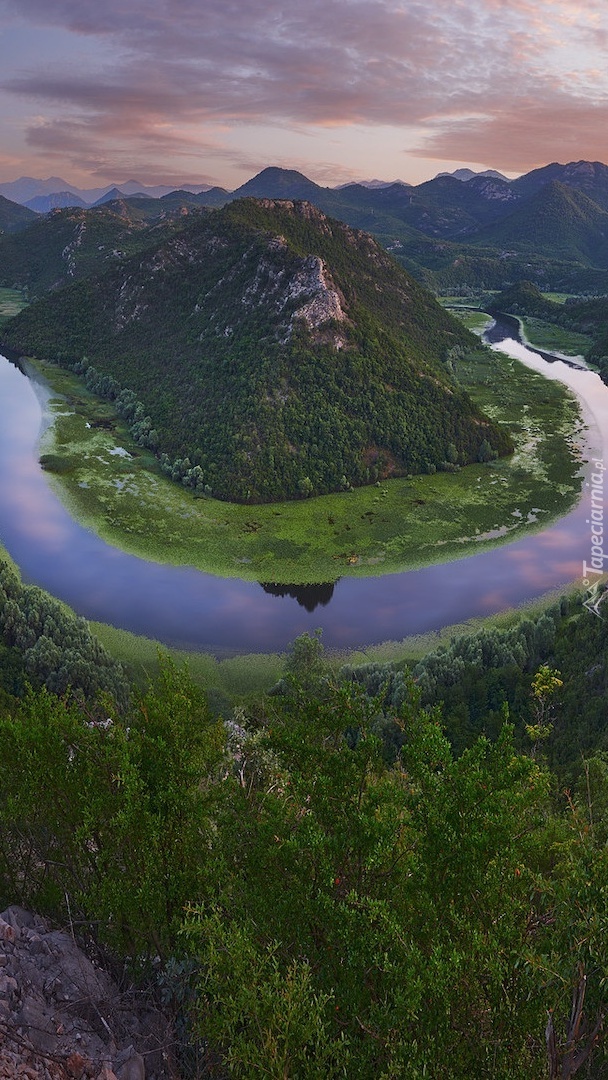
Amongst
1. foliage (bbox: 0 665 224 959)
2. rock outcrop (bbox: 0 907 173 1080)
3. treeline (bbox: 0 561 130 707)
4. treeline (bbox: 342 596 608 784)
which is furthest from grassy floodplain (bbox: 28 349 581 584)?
rock outcrop (bbox: 0 907 173 1080)

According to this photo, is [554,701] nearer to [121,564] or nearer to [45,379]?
[121,564]

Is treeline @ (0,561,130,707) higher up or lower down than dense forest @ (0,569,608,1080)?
lower down

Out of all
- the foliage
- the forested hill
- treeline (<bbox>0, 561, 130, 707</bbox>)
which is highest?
the forested hill

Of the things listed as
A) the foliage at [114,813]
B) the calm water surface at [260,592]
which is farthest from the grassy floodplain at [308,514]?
the foliage at [114,813]

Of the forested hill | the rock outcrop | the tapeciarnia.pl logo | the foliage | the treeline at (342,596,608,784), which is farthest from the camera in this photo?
the forested hill

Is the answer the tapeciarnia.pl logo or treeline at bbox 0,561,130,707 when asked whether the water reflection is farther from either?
the tapeciarnia.pl logo

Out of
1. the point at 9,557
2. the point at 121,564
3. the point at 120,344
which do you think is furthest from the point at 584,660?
the point at 120,344

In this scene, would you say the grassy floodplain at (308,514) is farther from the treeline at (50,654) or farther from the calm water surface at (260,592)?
the treeline at (50,654)
